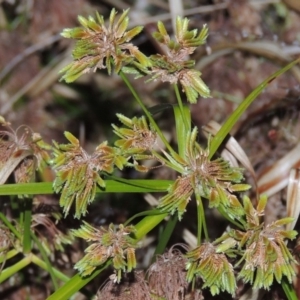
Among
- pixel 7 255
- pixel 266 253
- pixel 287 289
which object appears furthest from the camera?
pixel 7 255

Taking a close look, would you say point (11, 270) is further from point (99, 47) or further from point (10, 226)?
point (99, 47)

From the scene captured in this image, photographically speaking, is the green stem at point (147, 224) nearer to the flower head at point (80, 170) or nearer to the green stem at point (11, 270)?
the flower head at point (80, 170)

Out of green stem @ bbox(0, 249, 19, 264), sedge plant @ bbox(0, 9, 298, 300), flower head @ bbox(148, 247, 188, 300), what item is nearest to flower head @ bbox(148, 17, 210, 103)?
sedge plant @ bbox(0, 9, 298, 300)

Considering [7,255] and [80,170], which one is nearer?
[80,170]

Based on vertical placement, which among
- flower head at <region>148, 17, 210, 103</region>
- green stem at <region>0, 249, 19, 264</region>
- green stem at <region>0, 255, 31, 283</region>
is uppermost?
flower head at <region>148, 17, 210, 103</region>

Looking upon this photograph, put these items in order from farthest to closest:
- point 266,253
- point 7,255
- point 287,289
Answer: point 7,255
point 287,289
point 266,253

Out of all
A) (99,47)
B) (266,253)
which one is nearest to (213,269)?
(266,253)

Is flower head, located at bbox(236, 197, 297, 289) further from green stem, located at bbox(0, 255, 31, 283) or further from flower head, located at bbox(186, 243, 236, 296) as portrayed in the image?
green stem, located at bbox(0, 255, 31, 283)
